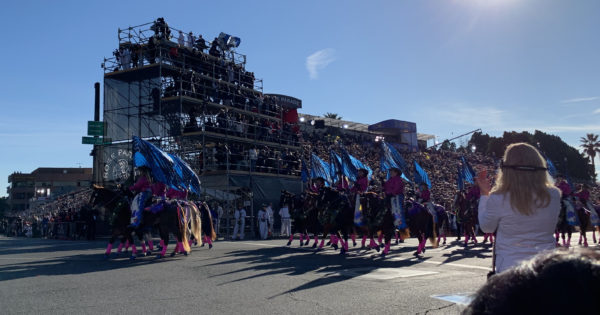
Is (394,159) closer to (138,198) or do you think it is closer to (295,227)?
(295,227)

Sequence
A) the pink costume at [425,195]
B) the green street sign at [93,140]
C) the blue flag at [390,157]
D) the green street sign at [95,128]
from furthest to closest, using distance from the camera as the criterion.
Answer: the green street sign at [95,128], the green street sign at [93,140], the blue flag at [390,157], the pink costume at [425,195]

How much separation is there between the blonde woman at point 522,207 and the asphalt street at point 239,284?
0.85 m

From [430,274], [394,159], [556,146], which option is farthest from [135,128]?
[556,146]

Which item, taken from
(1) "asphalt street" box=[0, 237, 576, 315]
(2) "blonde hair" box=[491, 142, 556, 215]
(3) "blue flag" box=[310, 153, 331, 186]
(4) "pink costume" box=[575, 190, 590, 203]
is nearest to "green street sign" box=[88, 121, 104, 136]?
(3) "blue flag" box=[310, 153, 331, 186]

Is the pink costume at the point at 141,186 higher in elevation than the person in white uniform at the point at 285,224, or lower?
higher

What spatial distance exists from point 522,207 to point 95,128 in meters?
31.2

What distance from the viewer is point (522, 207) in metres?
3.56

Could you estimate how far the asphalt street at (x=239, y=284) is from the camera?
6.49 meters

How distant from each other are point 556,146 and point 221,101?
2060 inches

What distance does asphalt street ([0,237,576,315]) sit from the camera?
21.3ft

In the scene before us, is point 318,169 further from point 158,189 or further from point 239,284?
point 239,284

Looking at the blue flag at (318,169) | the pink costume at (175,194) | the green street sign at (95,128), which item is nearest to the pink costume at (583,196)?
the blue flag at (318,169)

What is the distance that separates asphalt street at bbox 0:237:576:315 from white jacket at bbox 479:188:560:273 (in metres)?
0.81

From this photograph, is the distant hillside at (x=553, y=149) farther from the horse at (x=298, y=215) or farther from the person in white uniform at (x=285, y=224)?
the horse at (x=298, y=215)
